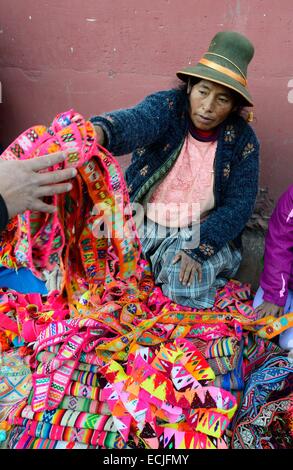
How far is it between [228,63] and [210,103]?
0.16 meters

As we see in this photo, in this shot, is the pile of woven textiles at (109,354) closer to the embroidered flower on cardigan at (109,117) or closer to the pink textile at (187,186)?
the embroidered flower on cardigan at (109,117)

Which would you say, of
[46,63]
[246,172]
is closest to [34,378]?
[246,172]

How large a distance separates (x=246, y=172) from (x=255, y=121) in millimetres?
468

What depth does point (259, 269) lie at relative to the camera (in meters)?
2.37

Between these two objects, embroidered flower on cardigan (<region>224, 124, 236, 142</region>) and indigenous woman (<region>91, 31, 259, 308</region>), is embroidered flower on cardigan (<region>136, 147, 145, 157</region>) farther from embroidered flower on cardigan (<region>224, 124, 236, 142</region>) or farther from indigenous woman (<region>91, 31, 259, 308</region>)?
embroidered flower on cardigan (<region>224, 124, 236, 142</region>)

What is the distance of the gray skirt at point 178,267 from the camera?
1.88 m

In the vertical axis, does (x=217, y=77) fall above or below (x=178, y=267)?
above

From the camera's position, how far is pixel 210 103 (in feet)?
5.74

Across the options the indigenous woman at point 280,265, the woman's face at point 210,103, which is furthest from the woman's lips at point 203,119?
the indigenous woman at point 280,265

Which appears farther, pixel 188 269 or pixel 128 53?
pixel 128 53

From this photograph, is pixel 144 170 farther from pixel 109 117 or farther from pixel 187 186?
pixel 109 117

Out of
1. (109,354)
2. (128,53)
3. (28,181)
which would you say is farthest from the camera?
(128,53)

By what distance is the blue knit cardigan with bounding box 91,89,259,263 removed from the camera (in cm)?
181

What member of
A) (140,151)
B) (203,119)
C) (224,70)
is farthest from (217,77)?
(140,151)
